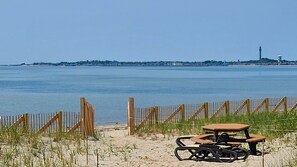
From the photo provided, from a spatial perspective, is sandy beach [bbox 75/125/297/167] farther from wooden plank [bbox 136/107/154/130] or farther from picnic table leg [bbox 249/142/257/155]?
wooden plank [bbox 136/107/154/130]

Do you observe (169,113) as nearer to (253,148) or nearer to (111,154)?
(253,148)

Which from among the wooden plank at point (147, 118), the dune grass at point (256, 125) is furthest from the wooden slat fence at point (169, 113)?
the dune grass at point (256, 125)

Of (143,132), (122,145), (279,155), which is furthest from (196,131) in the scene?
(279,155)

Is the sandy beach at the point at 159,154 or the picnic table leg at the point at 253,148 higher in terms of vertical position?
the picnic table leg at the point at 253,148

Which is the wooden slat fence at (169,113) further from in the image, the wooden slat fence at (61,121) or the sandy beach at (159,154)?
the sandy beach at (159,154)

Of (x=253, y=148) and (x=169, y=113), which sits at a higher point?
(x=253, y=148)

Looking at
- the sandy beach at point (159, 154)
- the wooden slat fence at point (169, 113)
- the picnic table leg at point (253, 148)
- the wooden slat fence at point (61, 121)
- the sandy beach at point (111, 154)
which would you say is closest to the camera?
the sandy beach at point (111, 154)

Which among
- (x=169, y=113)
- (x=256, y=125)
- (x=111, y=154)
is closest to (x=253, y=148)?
(x=111, y=154)

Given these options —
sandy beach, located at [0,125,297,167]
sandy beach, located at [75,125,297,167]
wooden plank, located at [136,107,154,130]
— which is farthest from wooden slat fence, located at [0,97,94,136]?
wooden plank, located at [136,107,154,130]

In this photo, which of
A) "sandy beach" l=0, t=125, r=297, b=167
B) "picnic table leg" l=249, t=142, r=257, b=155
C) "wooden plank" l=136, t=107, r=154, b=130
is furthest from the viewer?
"wooden plank" l=136, t=107, r=154, b=130

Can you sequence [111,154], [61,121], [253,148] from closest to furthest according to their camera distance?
[111,154], [253,148], [61,121]

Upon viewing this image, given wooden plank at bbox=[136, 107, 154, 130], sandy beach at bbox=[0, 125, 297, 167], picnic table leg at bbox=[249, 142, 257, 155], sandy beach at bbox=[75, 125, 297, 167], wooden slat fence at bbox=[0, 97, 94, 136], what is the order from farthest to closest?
1. wooden plank at bbox=[136, 107, 154, 130]
2. wooden slat fence at bbox=[0, 97, 94, 136]
3. picnic table leg at bbox=[249, 142, 257, 155]
4. sandy beach at bbox=[75, 125, 297, 167]
5. sandy beach at bbox=[0, 125, 297, 167]

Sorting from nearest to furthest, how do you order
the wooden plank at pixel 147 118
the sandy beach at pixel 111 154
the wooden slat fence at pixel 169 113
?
the sandy beach at pixel 111 154
the wooden plank at pixel 147 118
the wooden slat fence at pixel 169 113

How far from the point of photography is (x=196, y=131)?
64.5ft
